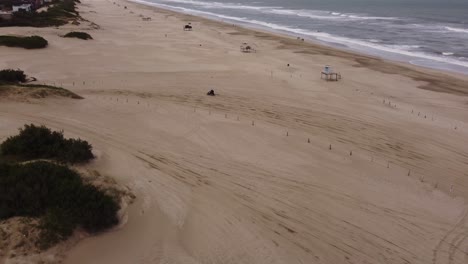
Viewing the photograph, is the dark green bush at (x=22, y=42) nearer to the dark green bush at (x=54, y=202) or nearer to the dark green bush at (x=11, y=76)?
Result: the dark green bush at (x=11, y=76)

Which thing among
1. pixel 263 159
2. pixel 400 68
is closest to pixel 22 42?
pixel 263 159

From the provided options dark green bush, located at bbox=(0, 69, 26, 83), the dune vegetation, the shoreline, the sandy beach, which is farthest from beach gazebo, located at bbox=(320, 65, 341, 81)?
the dune vegetation

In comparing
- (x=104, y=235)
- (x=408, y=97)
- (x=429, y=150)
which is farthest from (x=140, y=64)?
(x=104, y=235)

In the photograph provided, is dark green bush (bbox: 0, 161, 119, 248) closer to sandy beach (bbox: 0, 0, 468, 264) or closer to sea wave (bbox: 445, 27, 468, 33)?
sandy beach (bbox: 0, 0, 468, 264)

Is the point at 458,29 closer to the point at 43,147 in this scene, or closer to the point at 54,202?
the point at 43,147

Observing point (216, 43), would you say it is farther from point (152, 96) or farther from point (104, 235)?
point (104, 235)

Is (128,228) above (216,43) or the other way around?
the other way around

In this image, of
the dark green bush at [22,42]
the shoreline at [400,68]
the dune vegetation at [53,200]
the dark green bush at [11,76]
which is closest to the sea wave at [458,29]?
the shoreline at [400,68]
